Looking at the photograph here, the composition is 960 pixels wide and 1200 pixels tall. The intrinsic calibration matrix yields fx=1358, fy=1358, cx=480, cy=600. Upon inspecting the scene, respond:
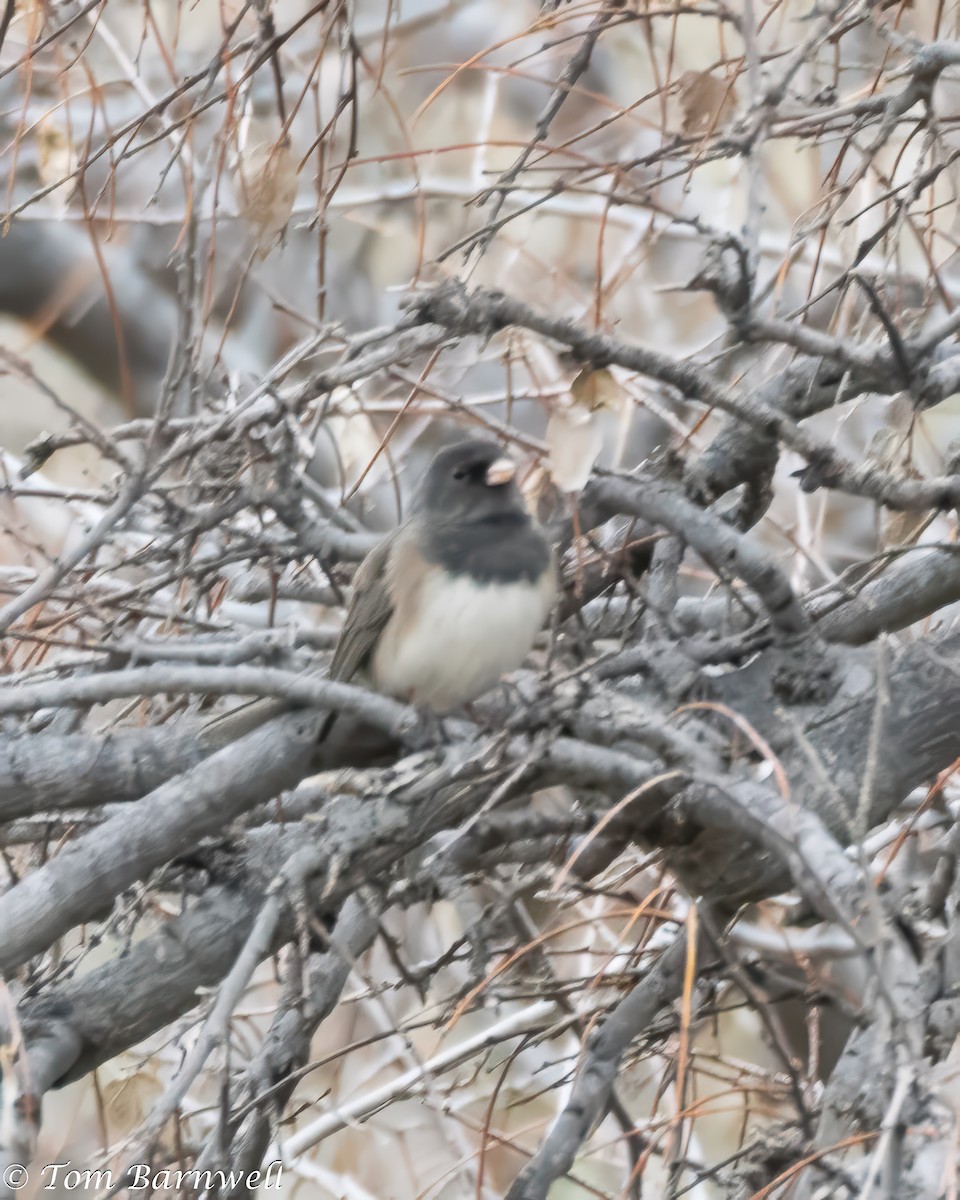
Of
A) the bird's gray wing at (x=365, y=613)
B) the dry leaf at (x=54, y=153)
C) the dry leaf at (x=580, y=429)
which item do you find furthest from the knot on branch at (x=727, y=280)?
the dry leaf at (x=54, y=153)

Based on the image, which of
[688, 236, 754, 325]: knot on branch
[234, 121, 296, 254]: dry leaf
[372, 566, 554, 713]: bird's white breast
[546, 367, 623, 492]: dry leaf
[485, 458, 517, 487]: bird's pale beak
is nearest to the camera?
[688, 236, 754, 325]: knot on branch

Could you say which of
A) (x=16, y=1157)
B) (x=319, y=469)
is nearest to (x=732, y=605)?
(x=16, y=1157)

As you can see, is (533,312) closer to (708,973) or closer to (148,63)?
(708,973)

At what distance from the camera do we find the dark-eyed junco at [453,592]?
205cm

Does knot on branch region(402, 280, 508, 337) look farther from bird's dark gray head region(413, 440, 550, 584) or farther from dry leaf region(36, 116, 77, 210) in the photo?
dry leaf region(36, 116, 77, 210)

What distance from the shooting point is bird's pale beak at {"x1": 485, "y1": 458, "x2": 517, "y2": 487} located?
85.0 inches

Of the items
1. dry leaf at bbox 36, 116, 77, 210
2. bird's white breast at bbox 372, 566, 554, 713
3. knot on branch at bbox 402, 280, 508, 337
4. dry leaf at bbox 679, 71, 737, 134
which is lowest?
knot on branch at bbox 402, 280, 508, 337

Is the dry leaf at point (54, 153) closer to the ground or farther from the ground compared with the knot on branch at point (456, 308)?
farther from the ground

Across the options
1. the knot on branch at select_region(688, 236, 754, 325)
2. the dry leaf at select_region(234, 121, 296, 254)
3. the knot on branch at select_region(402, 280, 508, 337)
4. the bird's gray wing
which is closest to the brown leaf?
the dry leaf at select_region(234, 121, 296, 254)

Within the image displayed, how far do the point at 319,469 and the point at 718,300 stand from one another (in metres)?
3.86

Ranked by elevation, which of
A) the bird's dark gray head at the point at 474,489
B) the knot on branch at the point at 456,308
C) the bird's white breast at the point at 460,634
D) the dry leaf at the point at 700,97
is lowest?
the knot on branch at the point at 456,308

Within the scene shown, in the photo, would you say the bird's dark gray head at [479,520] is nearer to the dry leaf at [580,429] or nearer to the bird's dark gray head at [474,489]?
the bird's dark gray head at [474,489]

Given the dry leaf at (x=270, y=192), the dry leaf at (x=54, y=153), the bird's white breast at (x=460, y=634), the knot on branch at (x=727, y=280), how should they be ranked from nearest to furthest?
the knot on branch at (x=727, y=280) → the dry leaf at (x=270, y=192) → the bird's white breast at (x=460, y=634) → the dry leaf at (x=54, y=153)

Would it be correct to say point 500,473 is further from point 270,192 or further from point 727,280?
point 727,280
